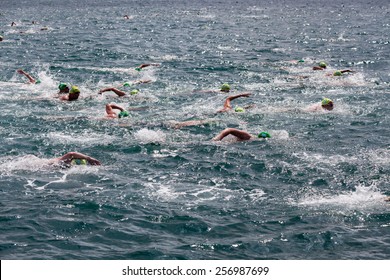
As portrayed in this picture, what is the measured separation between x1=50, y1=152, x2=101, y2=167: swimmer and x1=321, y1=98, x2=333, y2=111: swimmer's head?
1002 centimetres

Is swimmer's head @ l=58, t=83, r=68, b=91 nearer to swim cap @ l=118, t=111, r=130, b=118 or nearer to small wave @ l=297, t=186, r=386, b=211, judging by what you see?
swim cap @ l=118, t=111, r=130, b=118

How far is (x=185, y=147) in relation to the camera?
59.7 ft

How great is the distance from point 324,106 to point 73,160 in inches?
419

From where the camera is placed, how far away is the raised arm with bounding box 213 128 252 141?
1829 centimetres

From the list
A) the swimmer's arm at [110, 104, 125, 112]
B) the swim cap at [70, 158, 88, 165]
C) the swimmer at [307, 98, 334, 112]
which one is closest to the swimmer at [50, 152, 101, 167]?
the swim cap at [70, 158, 88, 165]

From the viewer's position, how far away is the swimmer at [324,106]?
74.3ft

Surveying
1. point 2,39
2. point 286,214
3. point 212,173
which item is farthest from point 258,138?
→ point 2,39

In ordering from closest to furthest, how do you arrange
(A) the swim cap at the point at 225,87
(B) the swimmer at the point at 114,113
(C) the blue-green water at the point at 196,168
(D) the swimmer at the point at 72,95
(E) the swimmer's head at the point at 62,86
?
1. (C) the blue-green water at the point at 196,168
2. (B) the swimmer at the point at 114,113
3. (D) the swimmer at the point at 72,95
4. (E) the swimmer's head at the point at 62,86
5. (A) the swim cap at the point at 225,87

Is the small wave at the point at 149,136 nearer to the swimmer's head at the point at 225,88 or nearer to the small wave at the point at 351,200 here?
the small wave at the point at 351,200

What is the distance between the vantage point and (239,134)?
18.7m

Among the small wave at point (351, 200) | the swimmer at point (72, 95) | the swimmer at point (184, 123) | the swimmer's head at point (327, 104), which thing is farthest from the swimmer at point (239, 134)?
the swimmer at point (72, 95)

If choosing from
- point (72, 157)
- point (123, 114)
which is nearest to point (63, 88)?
point (123, 114)

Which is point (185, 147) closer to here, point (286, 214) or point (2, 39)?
point (286, 214)
